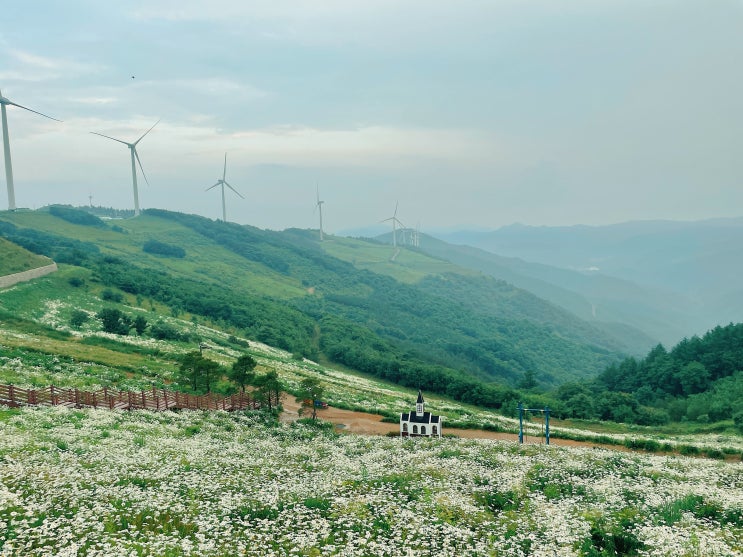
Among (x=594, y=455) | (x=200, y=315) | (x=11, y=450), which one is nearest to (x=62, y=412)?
(x=11, y=450)

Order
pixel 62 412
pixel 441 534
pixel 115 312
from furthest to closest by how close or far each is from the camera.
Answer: pixel 115 312
pixel 62 412
pixel 441 534

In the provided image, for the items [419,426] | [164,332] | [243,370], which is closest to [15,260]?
[164,332]

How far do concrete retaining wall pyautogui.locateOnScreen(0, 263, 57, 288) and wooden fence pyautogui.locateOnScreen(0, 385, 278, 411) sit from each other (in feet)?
207

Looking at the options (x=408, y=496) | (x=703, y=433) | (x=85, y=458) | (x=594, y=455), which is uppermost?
(x=85, y=458)

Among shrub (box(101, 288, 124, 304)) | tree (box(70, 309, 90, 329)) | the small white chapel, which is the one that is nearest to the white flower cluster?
the small white chapel

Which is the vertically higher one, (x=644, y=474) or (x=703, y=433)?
(x=644, y=474)

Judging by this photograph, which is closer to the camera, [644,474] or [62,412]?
[644,474]

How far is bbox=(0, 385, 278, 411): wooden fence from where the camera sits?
4166 centimetres

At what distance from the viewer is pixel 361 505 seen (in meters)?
25.5

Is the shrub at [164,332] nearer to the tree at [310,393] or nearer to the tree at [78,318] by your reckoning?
the tree at [78,318]

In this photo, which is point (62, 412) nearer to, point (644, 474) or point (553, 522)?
point (553, 522)

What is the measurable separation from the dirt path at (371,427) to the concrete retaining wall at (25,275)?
220 feet

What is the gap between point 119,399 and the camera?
47188 millimetres

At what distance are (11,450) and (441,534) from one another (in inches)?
922
